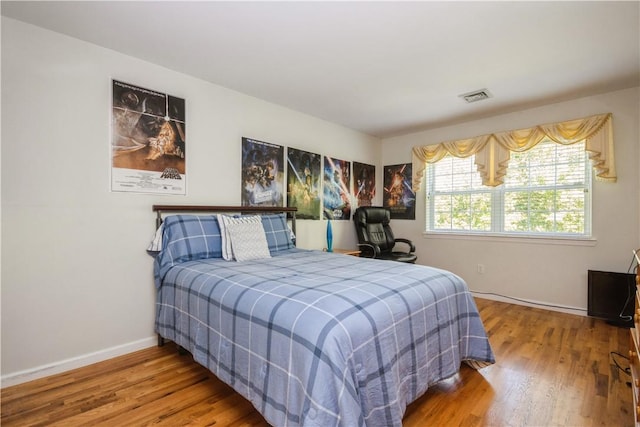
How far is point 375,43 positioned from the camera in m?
2.23

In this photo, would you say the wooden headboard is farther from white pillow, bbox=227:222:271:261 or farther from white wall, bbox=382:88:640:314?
white wall, bbox=382:88:640:314

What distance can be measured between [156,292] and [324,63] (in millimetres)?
2393

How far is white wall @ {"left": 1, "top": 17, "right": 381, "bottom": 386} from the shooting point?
1944mm

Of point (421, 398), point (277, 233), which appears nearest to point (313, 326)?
point (421, 398)

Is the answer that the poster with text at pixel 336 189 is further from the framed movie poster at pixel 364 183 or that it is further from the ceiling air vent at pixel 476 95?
the ceiling air vent at pixel 476 95

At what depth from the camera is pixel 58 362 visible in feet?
6.88

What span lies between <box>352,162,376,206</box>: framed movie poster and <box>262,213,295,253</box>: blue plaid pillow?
171cm

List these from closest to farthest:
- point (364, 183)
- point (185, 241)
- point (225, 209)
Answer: point (185, 241) → point (225, 209) → point (364, 183)

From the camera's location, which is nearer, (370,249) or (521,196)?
(521,196)

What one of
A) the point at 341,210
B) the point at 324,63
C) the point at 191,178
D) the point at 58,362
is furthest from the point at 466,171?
the point at 58,362

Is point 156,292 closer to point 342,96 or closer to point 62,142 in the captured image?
point 62,142

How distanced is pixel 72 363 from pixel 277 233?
183 centimetres

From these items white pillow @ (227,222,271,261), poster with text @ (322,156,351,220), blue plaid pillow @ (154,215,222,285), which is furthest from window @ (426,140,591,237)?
blue plaid pillow @ (154,215,222,285)

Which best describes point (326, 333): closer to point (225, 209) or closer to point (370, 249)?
point (225, 209)
